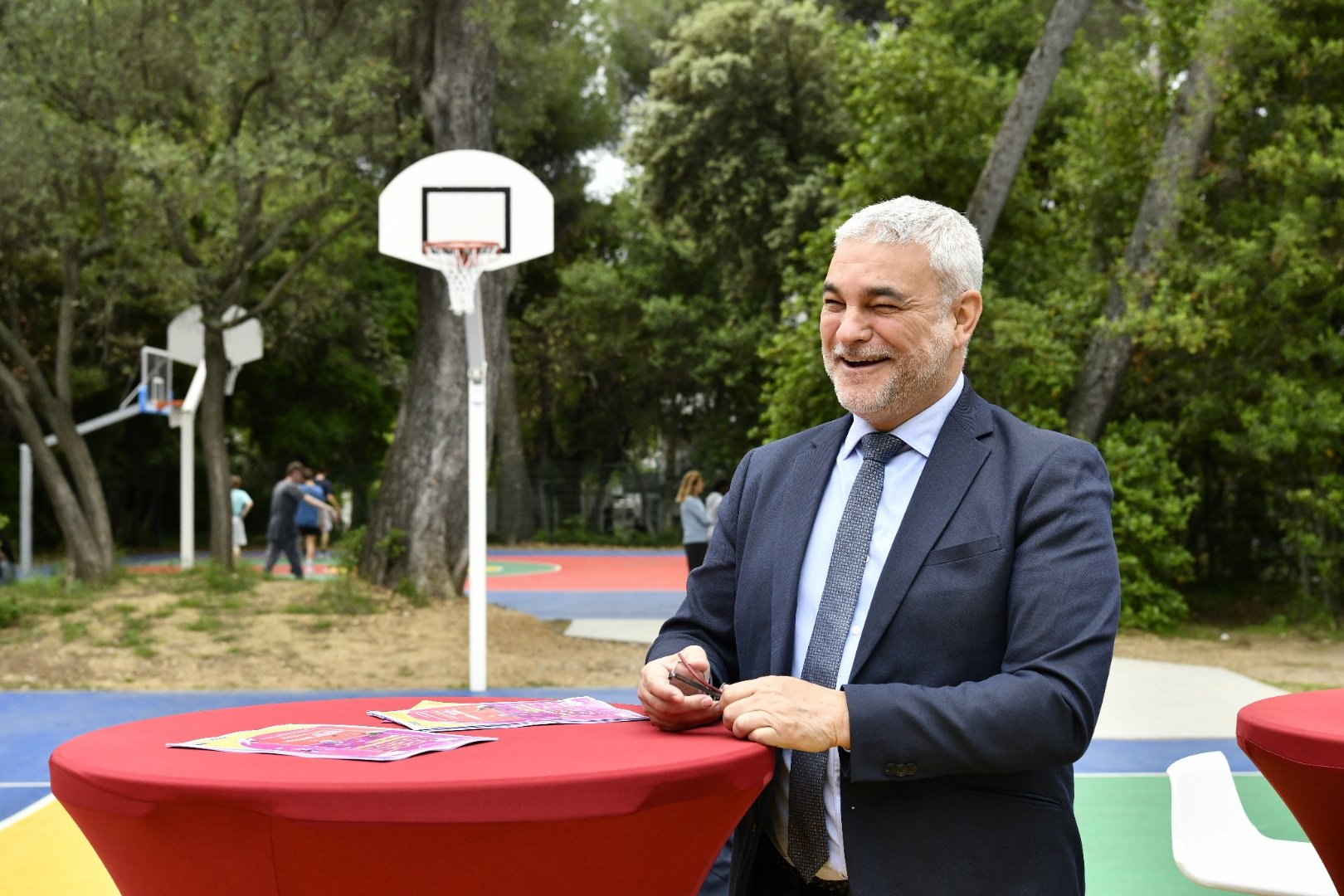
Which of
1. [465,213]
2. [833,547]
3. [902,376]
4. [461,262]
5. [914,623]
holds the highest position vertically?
[465,213]

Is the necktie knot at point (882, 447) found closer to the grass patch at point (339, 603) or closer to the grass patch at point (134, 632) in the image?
the grass patch at point (134, 632)

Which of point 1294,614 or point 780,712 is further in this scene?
point 1294,614

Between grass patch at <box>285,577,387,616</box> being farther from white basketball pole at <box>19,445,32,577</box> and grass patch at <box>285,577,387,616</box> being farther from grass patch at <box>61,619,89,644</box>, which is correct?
white basketball pole at <box>19,445,32,577</box>

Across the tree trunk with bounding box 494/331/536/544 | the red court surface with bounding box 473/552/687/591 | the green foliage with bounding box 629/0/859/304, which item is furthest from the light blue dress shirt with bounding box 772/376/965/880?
the tree trunk with bounding box 494/331/536/544

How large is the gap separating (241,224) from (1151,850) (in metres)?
12.9

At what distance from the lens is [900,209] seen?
2.63 m

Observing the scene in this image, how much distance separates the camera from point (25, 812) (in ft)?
23.8

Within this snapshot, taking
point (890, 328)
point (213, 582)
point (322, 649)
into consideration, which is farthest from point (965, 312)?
point (213, 582)

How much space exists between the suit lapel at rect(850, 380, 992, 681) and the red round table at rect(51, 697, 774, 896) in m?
0.31

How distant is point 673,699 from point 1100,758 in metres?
6.86

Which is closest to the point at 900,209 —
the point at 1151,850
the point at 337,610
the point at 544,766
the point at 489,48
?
the point at 544,766

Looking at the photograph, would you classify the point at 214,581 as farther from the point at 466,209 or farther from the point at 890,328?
the point at 890,328

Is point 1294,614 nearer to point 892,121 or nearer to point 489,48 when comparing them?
point 892,121

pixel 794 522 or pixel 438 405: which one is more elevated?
pixel 438 405
